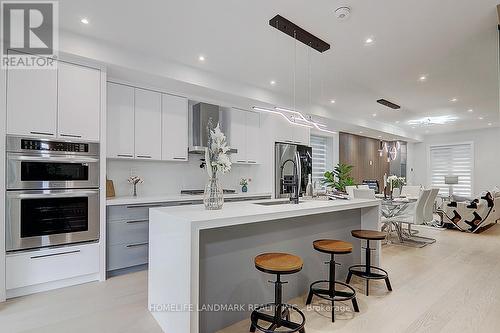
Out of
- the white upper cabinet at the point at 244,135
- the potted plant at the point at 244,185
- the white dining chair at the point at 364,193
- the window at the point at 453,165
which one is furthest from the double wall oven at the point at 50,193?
the window at the point at 453,165

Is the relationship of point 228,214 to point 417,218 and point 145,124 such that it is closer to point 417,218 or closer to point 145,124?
point 145,124

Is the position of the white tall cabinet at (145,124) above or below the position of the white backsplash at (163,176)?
above

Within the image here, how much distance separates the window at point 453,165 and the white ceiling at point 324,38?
5.32 metres

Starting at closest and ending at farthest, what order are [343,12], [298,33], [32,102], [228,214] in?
[228,214], [343,12], [32,102], [298,33]

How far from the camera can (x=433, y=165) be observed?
10219mm

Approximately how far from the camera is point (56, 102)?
9.75 feet

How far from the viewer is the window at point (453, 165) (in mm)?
9336

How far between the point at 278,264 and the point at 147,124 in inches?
117

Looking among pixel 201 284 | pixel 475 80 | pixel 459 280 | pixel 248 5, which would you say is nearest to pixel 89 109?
pixel 248 5

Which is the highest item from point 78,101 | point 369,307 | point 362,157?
point 78,101

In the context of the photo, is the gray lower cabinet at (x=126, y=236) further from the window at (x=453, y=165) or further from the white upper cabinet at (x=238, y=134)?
the window at (x=453, y=165)

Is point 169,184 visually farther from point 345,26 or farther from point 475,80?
point 475,80

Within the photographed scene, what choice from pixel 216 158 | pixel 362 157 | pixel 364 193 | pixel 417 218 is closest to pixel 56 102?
pixel 216 158

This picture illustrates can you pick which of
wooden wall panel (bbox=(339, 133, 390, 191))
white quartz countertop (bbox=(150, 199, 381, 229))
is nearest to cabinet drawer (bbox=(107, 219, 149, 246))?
white quartz countertop (bbox=(150, 199, 381, 229))
